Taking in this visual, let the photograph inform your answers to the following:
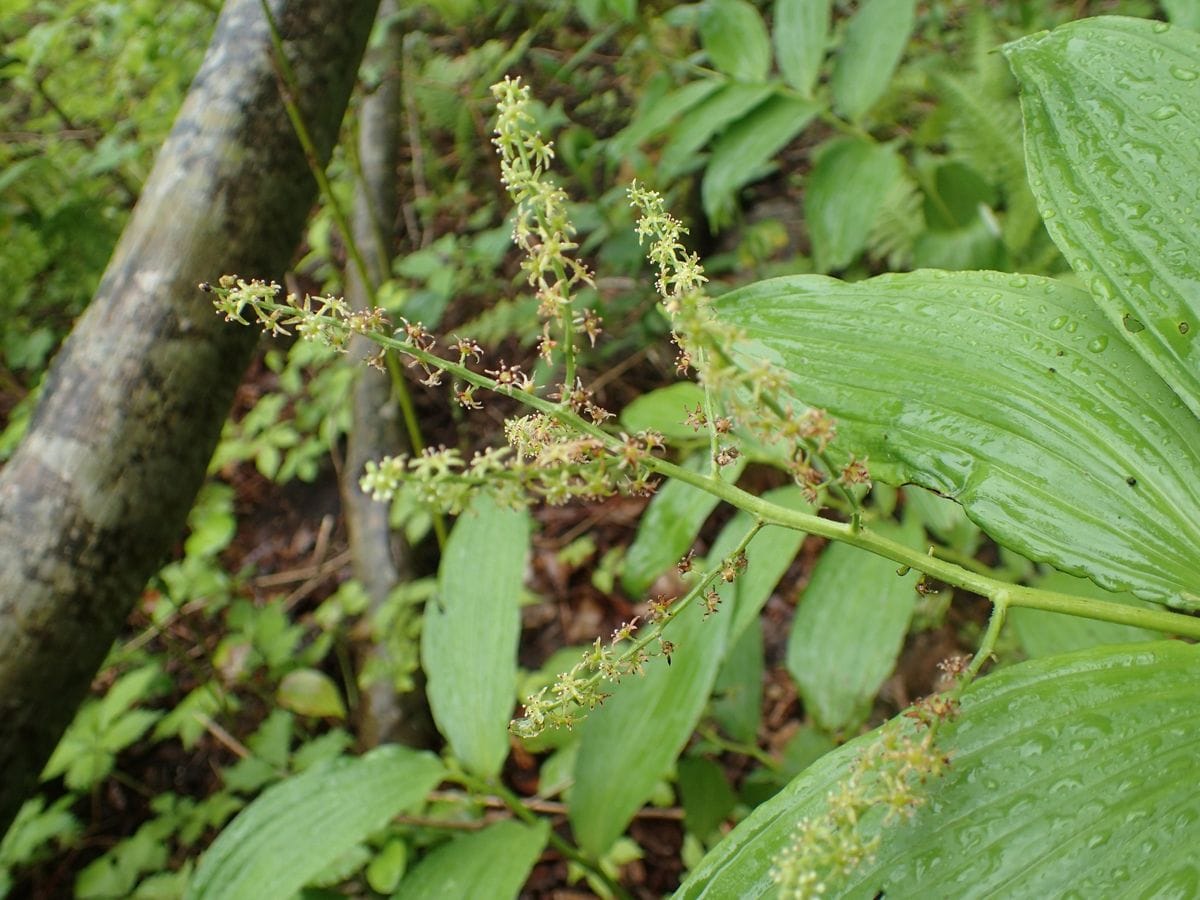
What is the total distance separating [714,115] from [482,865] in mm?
2075

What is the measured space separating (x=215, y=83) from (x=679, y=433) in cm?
132

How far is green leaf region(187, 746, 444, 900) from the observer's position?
173 cm

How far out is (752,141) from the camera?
99.2 inches

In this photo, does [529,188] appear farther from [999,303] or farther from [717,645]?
[717,645]

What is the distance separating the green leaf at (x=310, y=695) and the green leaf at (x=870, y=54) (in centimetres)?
249

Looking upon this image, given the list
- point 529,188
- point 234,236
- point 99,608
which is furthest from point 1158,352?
point 99,608

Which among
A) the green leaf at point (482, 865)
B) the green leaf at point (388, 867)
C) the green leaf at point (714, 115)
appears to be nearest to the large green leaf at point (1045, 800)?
the green leaf at point (482, 865)

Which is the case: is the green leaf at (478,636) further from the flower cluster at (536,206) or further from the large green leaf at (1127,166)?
the large green leaf at (1127,166)

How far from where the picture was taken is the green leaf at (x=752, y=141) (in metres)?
2.44

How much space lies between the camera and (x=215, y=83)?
1.86m

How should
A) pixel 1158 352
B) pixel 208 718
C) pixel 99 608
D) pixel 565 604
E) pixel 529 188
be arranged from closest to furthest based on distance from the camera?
pixel 529 188 < pixel 1158 352 < pixel 99 608 < pixel 208 718 < pixel 565 604

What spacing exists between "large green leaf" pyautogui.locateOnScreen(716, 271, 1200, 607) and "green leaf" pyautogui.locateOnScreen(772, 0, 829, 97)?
1.45 m

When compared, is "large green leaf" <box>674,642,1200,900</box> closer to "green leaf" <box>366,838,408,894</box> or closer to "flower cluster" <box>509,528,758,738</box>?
"flower cluster" <box>509,528,758,738</box>

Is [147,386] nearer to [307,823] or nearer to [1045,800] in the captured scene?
[307,823]
